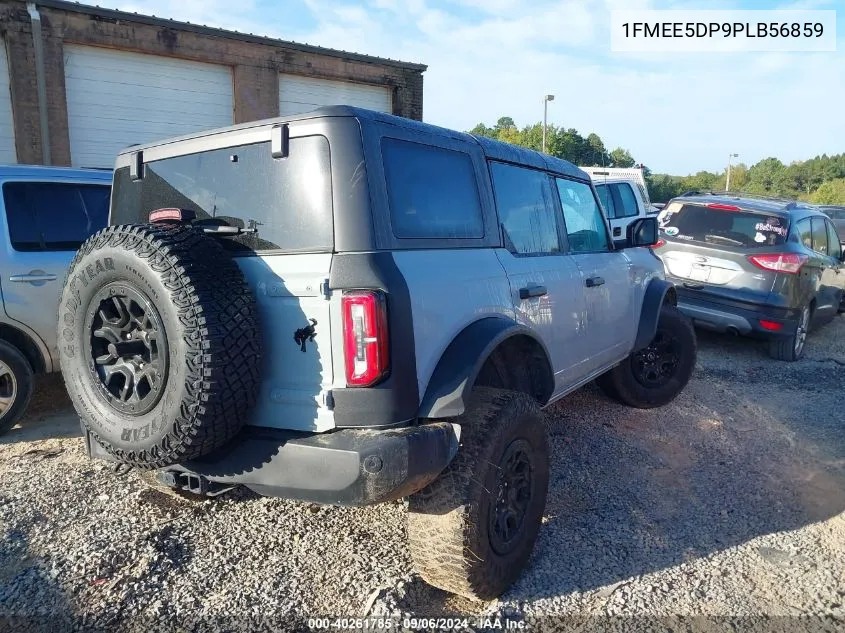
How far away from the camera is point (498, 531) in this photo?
9.25 feet

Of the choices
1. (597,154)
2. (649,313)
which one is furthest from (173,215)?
(597,154)

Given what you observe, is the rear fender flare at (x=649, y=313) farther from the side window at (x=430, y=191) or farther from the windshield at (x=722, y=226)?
the windshield at (x=722, y=226)

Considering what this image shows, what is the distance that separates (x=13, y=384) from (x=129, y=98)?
29.0ft

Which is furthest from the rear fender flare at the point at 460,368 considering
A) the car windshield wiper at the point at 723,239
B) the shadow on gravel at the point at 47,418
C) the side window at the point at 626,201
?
the side window at the point at 626,201

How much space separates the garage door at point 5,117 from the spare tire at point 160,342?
32.4 feet

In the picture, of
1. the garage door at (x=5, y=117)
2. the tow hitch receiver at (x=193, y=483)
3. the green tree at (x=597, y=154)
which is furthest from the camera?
the green tree at (x=597, y=154)

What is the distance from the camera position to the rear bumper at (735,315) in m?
6.85

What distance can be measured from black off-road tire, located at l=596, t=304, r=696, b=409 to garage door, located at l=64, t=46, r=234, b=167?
9.71 meters

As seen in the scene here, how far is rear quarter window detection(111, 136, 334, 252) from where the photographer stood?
2.53 meters

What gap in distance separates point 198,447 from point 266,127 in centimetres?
129

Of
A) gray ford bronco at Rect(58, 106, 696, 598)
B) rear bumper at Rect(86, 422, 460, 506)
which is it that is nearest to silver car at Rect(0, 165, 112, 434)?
gray ford bronco at Rect(58, 106, 696, 598)

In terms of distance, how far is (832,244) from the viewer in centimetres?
838

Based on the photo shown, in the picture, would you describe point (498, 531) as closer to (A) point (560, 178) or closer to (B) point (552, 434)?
(B) point (552, 434)

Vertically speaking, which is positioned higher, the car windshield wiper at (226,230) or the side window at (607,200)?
the side window at (607,200)
